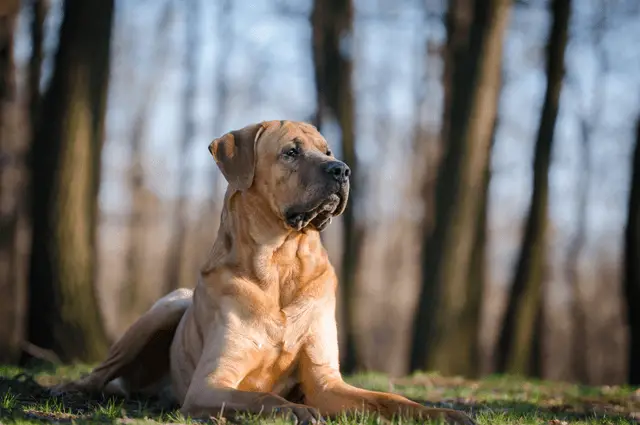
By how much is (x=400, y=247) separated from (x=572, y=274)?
8040 millimetres

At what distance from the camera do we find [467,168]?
36.2ft

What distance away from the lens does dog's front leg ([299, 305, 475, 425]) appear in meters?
4.33

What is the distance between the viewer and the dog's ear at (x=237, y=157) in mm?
5066

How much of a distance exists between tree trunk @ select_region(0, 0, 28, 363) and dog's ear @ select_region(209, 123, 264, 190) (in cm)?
676

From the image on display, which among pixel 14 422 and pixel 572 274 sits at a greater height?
pixel 14 422

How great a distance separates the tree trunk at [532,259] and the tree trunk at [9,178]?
7.13 m

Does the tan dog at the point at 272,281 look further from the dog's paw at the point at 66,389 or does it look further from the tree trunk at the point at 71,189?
the tree trunk at the point at 71,189

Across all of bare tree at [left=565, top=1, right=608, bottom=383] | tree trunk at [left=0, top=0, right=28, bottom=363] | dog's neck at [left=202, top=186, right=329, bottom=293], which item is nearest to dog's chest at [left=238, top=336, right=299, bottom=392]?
dog's neck at [left=202, top=186, right=329, bottom=293]

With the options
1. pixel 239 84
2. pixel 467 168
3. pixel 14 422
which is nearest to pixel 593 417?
pixel 14 422

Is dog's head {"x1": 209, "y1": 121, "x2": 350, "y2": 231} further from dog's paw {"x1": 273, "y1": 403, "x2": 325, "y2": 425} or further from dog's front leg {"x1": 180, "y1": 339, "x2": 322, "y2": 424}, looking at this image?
dog's paw {"x1": 273, "y1": 403, "x2": 325, "y2": 425}

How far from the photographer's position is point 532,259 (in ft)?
41.4

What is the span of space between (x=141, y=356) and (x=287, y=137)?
2166mm

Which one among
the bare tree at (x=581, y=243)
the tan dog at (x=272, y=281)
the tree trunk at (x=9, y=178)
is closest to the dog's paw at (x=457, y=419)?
the tan dog at (x=272, y=281)

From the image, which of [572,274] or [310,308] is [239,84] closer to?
[572,274]
